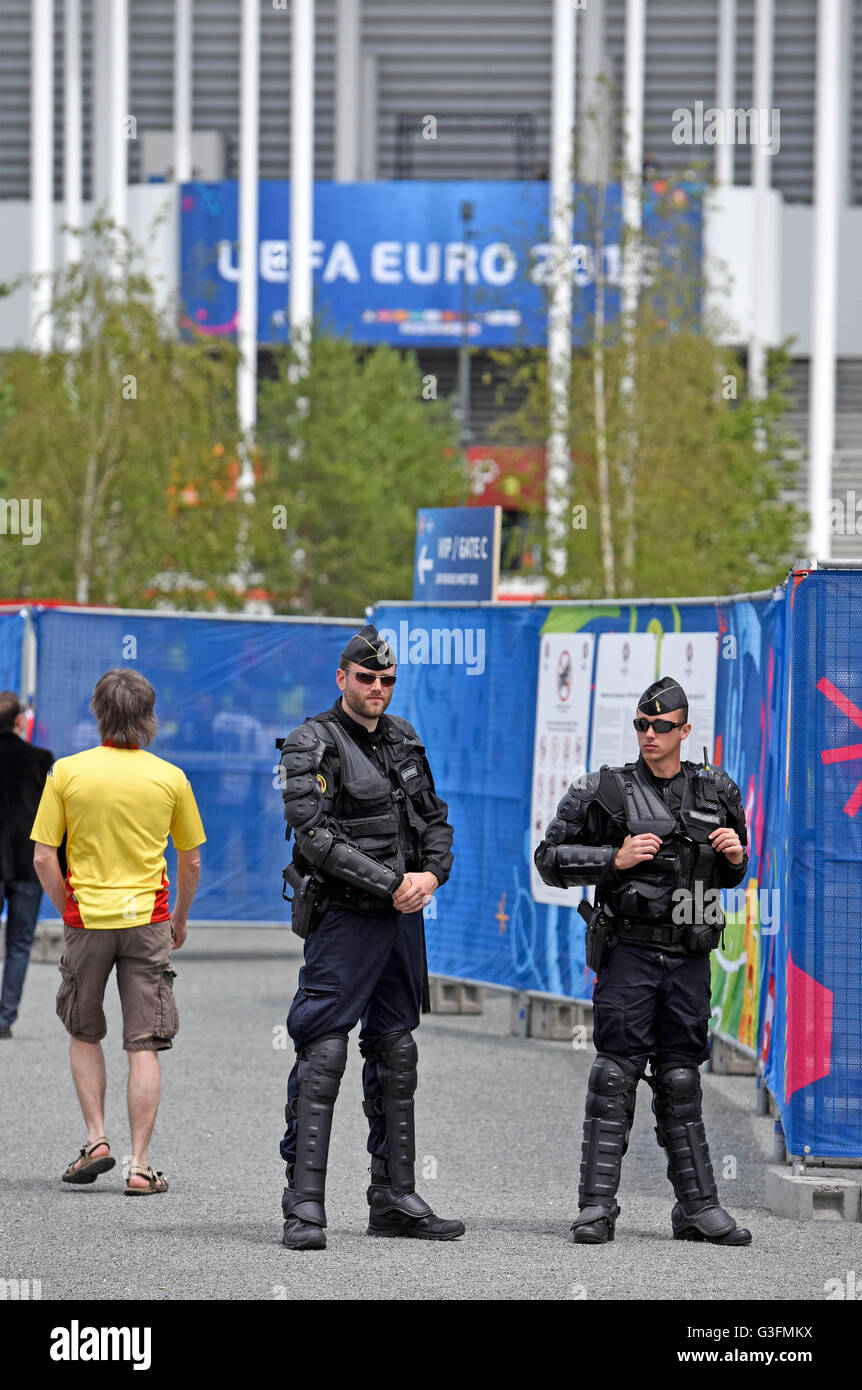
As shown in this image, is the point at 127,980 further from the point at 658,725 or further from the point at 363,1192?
the point at 658,725

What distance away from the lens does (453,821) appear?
12414mm

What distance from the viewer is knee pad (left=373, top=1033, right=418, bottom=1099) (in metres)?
7.02

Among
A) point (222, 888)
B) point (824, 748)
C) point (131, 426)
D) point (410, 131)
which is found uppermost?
point (410, 131)

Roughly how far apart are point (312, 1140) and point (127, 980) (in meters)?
1.33

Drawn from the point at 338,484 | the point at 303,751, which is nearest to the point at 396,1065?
the point at 303,751

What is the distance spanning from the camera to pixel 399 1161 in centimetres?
704

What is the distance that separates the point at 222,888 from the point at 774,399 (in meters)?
20.9

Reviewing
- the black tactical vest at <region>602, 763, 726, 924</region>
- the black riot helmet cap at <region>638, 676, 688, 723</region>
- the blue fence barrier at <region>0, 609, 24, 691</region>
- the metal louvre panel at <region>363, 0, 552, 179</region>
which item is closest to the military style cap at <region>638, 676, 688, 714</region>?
the black riot helmet cap at <region>638, 676, 688, 723</region>

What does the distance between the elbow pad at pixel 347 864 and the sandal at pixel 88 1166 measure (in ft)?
5.80

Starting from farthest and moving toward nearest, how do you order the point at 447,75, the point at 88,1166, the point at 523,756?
the point at 447,75 → the point at 523,756 → the point at 88,1166

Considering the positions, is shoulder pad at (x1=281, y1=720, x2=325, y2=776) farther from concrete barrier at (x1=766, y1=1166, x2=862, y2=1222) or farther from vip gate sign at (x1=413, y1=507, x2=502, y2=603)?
vip gate sign at (x1=413, y1=507, x2=502, y2=603)

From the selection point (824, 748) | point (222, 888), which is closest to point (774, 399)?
point (222, 888)

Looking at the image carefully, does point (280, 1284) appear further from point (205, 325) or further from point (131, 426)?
point (205, 325)

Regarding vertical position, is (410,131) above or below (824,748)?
above
